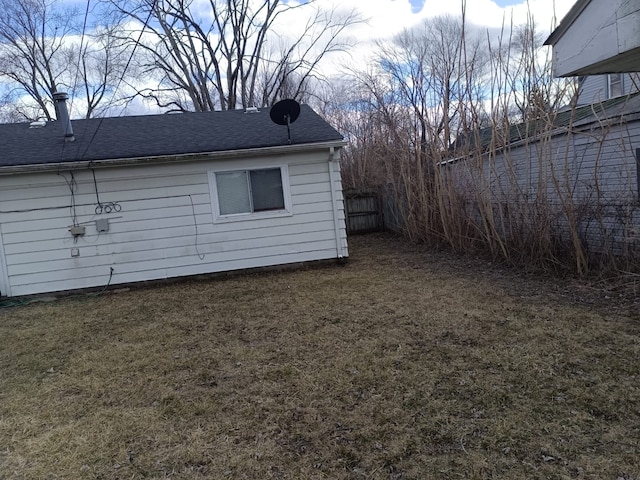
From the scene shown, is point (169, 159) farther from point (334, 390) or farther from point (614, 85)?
point (614, 85)

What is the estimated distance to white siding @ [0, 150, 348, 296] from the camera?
7047 millimetres

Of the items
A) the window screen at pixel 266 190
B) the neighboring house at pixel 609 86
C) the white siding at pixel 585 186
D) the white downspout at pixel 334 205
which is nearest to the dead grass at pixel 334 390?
the white siding at pixel 585 186

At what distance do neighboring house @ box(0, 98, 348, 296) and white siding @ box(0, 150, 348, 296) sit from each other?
2 centimetres

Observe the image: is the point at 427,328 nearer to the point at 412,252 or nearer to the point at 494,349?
the point at 494,349

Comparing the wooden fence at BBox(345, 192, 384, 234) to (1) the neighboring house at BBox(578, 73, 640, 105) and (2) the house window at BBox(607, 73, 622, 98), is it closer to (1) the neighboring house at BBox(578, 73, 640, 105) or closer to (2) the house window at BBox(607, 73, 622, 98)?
(1) the neighboring house at BBox(578, 73, 640, 105)

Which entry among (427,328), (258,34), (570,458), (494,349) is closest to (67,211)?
(427,328)

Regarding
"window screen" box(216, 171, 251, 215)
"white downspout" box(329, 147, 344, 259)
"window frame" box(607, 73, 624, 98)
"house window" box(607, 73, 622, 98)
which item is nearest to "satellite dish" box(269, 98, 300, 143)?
"white downspout" box(329, 147, 344, 259)

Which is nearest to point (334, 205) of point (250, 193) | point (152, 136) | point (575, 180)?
point (250, 193)

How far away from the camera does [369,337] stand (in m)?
4.20

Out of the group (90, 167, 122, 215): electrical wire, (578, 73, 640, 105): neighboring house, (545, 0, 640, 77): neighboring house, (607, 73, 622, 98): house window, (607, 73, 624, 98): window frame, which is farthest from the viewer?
(607, 73, 622, 98): house window

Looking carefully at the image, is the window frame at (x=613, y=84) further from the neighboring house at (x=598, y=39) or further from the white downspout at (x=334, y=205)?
the neighboring house at (x=598, y=39)

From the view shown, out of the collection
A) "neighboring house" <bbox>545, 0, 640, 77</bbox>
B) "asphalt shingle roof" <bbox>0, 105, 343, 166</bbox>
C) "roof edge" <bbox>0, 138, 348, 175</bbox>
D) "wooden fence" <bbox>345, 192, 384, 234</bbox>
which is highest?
"asphalt shingle roof" <bbox>0, 105, 343, 166</bbox>

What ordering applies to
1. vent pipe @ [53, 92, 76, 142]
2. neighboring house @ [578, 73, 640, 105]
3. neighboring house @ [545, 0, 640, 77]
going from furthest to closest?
neighboring house @ [578, 73, 640, 105]
vent pipe @ [53, 92, 76, 142]
neighboring house @ [545, 0, 640, 77]

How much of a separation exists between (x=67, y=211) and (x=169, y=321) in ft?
11.1
